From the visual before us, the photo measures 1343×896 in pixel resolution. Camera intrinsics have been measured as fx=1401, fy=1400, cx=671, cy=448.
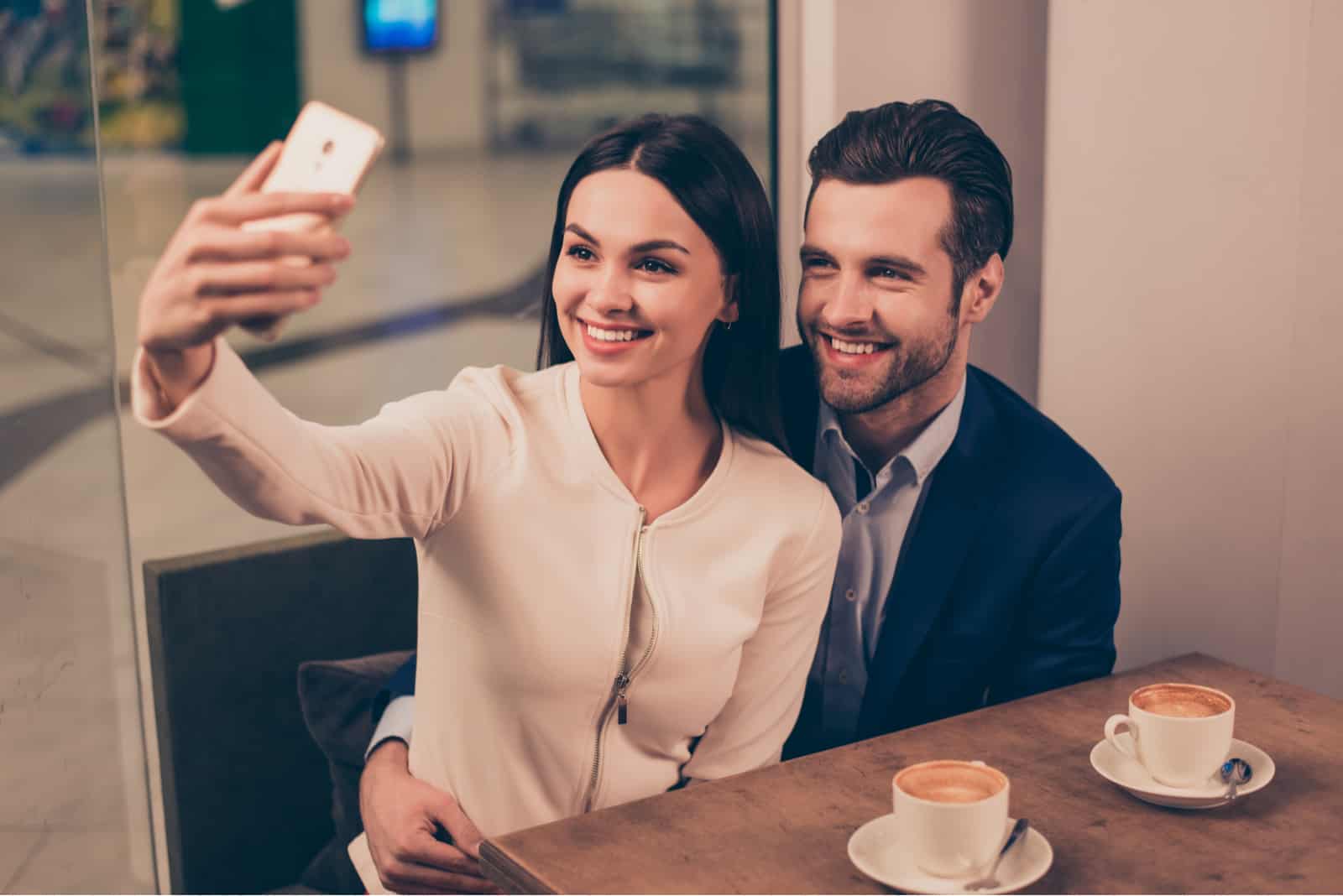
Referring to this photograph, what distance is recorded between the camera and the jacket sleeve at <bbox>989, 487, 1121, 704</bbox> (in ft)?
5.63

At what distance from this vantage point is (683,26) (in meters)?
15.0

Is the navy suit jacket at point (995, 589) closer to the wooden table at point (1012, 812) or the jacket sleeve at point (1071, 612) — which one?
the jacket sleeve at point (1071, 612)

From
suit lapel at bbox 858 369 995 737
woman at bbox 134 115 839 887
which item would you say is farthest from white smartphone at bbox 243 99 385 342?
suit lapel at bbox 858 369 995 737

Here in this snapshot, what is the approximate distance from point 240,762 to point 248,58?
11299mm

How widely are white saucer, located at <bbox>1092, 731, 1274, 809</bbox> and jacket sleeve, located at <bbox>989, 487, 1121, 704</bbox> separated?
36 cm

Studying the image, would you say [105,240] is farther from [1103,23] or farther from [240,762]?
[1103,23]

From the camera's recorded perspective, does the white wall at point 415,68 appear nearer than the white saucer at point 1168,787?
No

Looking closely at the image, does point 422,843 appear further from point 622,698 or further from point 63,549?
point 63,549

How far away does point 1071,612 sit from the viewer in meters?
1.73

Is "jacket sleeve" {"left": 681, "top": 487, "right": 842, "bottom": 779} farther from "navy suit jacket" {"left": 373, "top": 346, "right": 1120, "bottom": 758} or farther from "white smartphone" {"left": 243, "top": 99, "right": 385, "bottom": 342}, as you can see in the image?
"white smartphone" {"left": 243, "top": 99, "right": 385, "bottom": 342}

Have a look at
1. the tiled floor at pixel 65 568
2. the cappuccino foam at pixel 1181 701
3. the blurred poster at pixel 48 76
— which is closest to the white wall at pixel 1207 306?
the tiled floor at pixel 65 568

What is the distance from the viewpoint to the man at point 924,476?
168 centimetres

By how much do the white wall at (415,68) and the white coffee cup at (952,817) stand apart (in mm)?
16258

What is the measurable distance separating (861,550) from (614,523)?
0.43 meters
